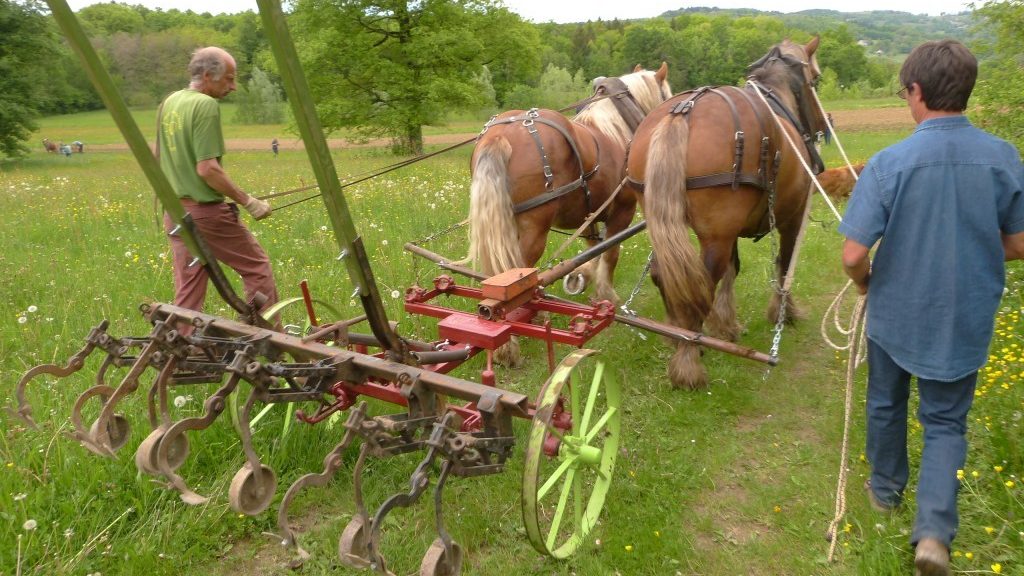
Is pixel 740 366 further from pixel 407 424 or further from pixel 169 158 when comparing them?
pixel 169 158

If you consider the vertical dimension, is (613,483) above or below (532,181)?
below

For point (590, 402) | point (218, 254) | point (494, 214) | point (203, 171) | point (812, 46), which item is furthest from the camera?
point (812, 46)

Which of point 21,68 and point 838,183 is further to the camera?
point 21,68

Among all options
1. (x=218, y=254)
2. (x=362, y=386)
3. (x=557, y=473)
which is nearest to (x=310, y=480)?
(x=362, y=386)

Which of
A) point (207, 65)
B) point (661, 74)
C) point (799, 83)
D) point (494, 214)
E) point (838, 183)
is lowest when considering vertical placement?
point (838, 183)

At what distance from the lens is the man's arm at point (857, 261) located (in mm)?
2621

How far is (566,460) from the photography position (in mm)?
2951

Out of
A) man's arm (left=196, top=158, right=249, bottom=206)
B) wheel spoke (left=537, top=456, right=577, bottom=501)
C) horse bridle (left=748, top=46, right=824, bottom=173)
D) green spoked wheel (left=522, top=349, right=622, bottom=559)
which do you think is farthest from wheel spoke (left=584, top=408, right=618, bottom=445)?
horse bridle (left=748, top=46, right=824, bottom=173)

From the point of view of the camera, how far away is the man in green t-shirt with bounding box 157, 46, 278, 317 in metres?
3.75

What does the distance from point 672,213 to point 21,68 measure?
97.4 feet

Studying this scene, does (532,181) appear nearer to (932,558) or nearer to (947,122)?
(947,122)

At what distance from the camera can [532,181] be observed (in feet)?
15.7

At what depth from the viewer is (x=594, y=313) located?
3.45m

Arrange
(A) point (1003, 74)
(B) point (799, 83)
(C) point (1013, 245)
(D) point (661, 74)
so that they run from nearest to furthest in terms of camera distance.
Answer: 1. (C) point (1013, 245)
2. (B) point (799, 83)
3. (A) point (1003, 74)
4. (D) point (661, 74)
